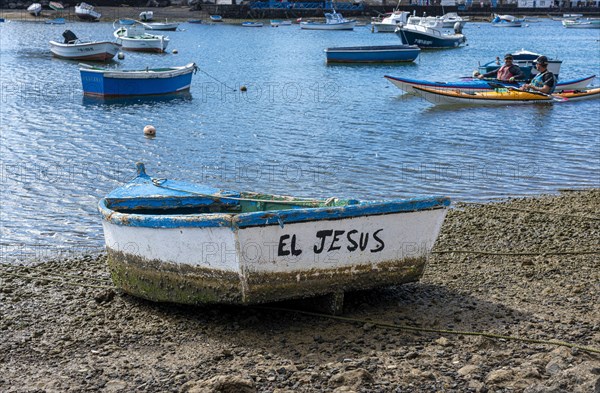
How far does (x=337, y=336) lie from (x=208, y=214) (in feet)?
5.17

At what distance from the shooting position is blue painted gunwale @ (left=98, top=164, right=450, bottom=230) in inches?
264

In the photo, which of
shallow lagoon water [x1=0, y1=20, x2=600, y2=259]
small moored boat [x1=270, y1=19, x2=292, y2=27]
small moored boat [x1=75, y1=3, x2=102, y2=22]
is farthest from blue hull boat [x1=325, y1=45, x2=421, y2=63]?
small moored boat [x1=75, y1=3, x2=102, y2=22]

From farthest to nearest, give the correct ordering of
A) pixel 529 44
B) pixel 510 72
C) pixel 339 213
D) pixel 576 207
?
pixel 529 44 → pixel 510 72 → pixel 576 207 → pixel 339 213

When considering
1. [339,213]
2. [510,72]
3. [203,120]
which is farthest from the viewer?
[510,72]

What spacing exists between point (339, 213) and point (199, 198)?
220 centimetres

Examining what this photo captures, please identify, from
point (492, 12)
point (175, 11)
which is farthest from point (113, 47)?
point (492, 12)

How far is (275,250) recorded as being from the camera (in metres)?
6.85

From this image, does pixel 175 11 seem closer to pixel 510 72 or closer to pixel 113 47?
pixel 113 47

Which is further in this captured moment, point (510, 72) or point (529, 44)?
point (529, 44)

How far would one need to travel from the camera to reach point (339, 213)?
6848 mm

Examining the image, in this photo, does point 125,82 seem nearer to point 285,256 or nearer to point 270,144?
point 270,144

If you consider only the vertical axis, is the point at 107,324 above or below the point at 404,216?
below

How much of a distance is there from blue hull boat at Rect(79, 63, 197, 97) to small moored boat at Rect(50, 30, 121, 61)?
1311 centimetres

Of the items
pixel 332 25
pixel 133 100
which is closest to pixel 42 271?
pixel 133 100
